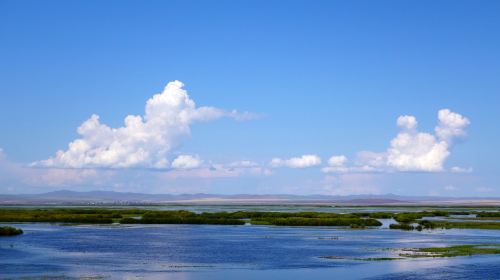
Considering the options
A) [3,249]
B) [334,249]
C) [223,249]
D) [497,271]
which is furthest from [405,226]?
[3,249]

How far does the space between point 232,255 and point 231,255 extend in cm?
8

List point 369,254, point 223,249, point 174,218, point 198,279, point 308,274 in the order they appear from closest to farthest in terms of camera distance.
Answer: point 198,279
point 308,274
point 369,254
point 223,249
point 174,218

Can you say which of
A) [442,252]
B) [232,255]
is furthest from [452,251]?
[232,255]

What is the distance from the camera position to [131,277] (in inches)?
1383

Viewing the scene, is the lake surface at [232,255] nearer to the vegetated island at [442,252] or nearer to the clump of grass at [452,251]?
the vegetated island at [442,252]

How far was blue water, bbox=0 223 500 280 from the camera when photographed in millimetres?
37219

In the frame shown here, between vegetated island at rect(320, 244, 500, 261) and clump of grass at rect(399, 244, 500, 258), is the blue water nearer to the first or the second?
vegetated island at rect(320, 244, 500, 261)

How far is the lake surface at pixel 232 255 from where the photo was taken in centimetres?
3716

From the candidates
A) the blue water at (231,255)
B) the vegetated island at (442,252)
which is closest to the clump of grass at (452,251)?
the vegetated island at (442,252)

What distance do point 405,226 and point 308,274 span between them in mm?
43093

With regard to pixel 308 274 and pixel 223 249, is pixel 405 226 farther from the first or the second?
pixel 308 274

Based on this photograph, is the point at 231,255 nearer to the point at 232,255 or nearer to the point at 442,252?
the point at 232,255

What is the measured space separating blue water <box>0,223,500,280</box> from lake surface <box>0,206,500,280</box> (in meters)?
0.06

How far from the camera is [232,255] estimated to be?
47.0 metres
